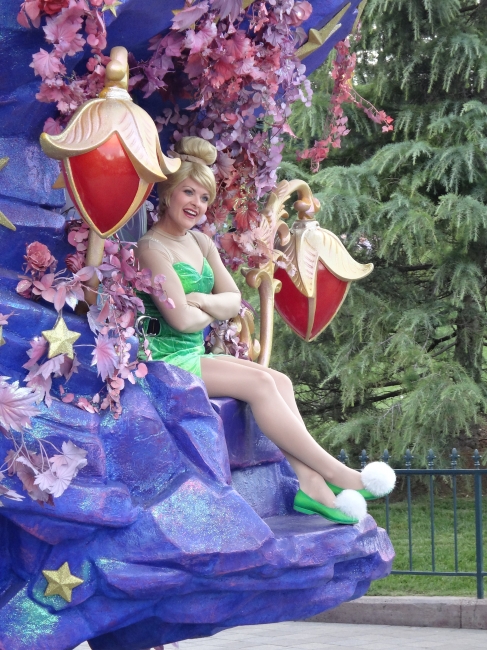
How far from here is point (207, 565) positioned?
2.76m

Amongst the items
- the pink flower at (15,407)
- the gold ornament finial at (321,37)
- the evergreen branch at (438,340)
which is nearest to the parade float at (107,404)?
the pink flower at (15,407)

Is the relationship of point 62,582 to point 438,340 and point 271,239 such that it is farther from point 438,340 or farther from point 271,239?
point 438,340

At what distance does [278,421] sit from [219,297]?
1.54ft

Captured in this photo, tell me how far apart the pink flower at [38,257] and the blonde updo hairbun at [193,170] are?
61 centimetres

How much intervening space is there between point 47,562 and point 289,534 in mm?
693

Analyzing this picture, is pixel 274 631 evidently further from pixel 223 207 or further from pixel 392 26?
pixel 392 26

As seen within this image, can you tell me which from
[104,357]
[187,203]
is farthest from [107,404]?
[187,203]

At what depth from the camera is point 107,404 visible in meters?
2.86

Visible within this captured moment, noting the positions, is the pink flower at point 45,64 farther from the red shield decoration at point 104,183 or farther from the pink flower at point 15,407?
the pink flower at point 15,407

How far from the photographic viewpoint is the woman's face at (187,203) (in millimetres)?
3307

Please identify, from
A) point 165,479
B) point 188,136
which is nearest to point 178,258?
point 188,136

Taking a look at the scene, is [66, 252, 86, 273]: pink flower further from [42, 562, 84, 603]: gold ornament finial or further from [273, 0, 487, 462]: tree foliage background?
[273, 0, 487, 462]: tree foliage background

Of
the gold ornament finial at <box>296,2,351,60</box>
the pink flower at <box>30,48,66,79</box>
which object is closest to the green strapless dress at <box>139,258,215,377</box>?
the pink flower at <box>30,48,66,79</box>

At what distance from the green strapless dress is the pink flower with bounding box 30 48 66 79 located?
32.1 inches
